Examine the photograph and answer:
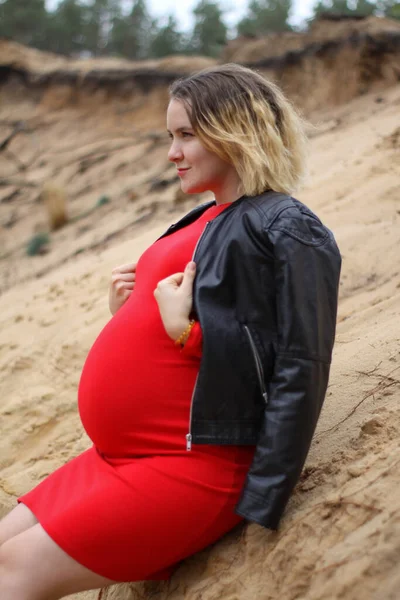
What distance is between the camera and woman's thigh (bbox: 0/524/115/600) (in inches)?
67.1

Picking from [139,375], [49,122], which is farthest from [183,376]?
[49,122]

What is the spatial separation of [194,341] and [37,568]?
725 millimetres

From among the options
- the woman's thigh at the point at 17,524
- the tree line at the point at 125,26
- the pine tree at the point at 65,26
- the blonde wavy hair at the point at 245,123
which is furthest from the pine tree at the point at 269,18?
the woman's thigh at the point at 17,524

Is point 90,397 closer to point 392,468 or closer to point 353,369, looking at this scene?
point 392,468

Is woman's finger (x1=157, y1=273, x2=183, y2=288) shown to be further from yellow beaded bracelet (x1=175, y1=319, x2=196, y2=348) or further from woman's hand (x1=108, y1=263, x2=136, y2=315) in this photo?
woman's hand (x1=108, y1=263, x2=136, y2=315)

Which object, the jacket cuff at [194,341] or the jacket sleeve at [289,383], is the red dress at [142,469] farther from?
the jacket sleeve at [289,383]

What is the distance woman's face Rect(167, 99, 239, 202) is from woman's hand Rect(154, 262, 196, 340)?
322mm

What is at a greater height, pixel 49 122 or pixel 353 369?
pixel 353 369

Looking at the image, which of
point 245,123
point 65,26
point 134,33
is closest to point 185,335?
point 245,123

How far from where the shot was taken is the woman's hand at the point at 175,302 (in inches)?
70.1

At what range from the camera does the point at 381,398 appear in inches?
89.4

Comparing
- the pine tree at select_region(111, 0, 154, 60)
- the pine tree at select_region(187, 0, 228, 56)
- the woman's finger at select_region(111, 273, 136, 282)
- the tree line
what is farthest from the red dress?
the pine tree at select_region(111, 0, 154, 60)

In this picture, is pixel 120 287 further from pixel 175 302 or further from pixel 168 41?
pixel 168 41

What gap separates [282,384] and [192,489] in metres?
0.38
